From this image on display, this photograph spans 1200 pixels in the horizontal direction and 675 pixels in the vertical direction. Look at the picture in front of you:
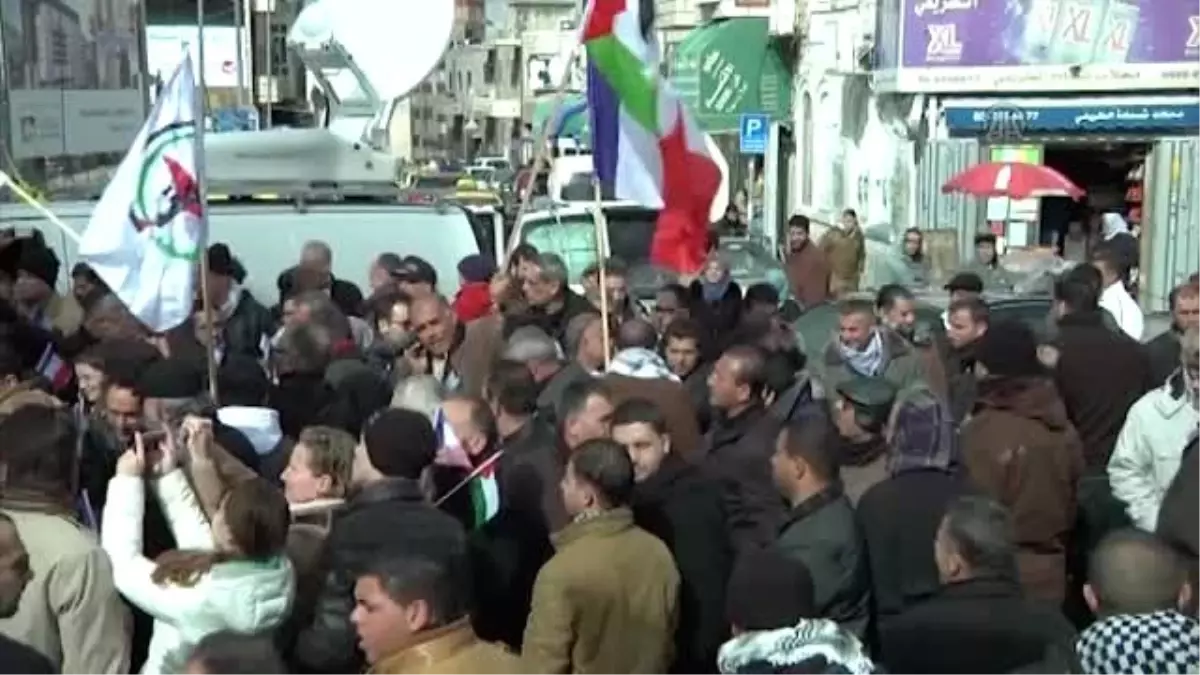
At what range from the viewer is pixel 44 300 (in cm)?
1062

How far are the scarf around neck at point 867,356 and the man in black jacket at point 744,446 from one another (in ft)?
5.01

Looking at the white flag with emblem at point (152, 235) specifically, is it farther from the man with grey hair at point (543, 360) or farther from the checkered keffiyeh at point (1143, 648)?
the checkered keffiyeh at point (1143, 648)

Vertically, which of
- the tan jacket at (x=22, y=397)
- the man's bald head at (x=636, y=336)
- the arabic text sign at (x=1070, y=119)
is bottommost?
the man's bald head at (x=636, y=336)

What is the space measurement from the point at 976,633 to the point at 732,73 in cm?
3136

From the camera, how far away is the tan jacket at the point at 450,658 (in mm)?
4621

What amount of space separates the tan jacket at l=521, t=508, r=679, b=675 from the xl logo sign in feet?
73.9

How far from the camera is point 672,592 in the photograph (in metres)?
5.99

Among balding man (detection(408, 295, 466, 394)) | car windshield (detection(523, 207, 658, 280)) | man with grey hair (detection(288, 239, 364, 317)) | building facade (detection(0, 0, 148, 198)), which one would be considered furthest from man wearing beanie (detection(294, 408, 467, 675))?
car windshield (detection(523, 207, 658, 280))

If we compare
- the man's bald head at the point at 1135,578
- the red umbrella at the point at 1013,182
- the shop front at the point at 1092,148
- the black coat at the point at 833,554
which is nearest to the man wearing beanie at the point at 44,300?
the black coat at the point at 833,554

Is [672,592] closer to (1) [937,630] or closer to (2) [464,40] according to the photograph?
(1) [937,630]

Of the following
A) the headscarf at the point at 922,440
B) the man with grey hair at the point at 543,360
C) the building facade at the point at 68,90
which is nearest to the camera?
the headscarf at the point at 922,440

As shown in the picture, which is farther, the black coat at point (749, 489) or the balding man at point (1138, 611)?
the black coat at point (749, 489)

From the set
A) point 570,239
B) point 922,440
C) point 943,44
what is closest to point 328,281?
point 570,239

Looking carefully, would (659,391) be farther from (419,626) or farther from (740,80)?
(740,80)
